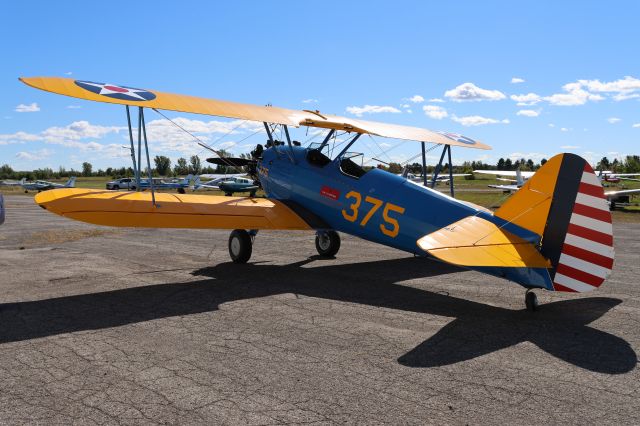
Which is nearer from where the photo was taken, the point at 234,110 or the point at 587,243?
the point at 587,243

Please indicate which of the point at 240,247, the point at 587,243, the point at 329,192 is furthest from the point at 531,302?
the point at 240,247

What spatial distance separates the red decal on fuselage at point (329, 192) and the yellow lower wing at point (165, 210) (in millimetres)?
766

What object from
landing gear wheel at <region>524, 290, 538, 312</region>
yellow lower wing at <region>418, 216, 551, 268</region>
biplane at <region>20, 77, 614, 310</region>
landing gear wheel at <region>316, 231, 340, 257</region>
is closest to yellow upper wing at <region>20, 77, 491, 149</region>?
biplane at <region>20, 77, 614, 310</region>

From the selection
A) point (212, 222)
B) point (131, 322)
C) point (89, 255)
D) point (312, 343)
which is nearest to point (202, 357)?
point (312, 343)

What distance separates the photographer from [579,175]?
6.08m

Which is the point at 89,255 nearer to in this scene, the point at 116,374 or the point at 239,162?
the point at 239,162

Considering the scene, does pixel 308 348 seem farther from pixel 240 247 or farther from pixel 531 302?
pixel 240 247

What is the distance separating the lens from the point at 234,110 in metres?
9.84

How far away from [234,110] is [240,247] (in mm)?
2868

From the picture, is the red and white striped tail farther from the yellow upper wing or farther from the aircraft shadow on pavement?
the yellow upper wing

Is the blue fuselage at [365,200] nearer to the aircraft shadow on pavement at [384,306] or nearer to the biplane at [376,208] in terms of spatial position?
the biplane at [376,208]

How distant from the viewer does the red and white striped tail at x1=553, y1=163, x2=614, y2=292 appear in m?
5.81

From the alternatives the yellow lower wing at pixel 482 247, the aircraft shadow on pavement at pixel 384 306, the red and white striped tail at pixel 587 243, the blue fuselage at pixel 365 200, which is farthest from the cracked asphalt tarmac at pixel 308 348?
the blue fuselage at pixel 365 200

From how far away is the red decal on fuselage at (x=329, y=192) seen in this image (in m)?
9.89
